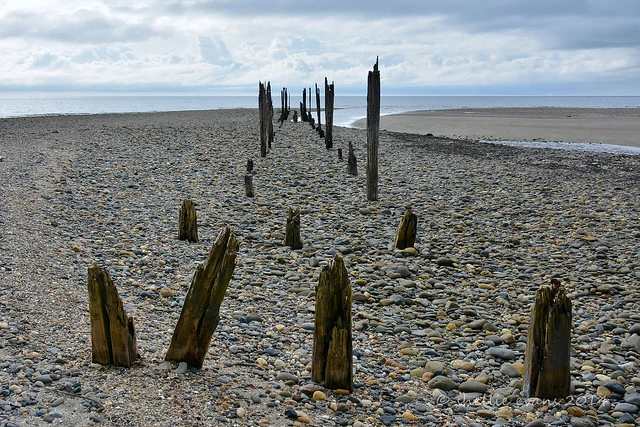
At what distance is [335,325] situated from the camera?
497cm

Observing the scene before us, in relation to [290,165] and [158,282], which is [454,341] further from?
[290,165]

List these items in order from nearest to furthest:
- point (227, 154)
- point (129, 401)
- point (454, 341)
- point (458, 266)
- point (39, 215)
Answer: point (129, 401)
point (454, 341)
point (458, 266)
point (39, 215)
point (227, 154)

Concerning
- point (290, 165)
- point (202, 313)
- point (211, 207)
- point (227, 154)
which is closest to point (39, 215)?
point (211, 207)

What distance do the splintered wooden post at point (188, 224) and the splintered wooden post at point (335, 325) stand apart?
5700 mm

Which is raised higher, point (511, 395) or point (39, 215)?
point (39, 215)

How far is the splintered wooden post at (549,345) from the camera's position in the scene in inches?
186

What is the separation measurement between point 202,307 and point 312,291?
3095 mm

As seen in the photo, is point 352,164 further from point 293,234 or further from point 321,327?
point 321,327

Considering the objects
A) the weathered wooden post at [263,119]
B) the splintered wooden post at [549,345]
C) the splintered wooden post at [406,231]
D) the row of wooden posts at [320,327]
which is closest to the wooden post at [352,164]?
the weathered wooden post at [263,119]

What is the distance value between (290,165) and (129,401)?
16.8 m

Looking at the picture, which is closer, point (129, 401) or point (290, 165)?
point (129, 401)

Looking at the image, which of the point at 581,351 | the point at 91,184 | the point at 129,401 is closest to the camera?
the point at 129,401

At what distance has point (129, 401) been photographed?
4297 millimetres

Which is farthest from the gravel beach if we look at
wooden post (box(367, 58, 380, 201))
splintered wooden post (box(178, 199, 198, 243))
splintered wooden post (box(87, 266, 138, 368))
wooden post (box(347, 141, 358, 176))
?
wooden post (box(367, 58, 380, 201))
